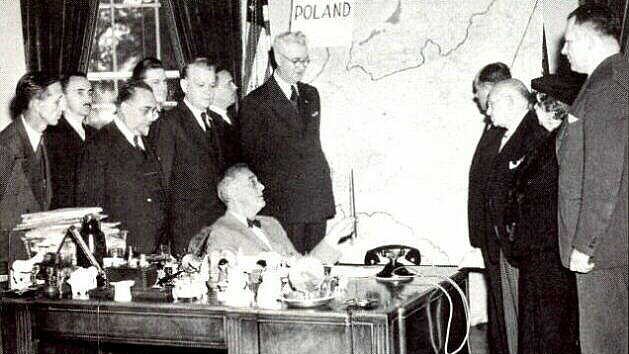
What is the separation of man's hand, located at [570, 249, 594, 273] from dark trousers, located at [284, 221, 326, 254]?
2.99m

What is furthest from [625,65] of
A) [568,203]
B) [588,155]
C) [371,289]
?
[371,289]

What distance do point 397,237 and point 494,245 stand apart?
1.68 m

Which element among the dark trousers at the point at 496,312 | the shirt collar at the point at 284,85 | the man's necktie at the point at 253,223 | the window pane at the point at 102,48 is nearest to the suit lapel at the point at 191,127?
the shirt collar at the point at 284,85

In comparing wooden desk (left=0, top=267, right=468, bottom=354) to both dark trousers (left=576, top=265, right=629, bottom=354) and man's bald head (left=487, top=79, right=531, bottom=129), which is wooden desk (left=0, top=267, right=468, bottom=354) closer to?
dark trousers (left=576, top=265, right=629, bottom=354)

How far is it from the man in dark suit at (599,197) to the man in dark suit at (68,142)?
3663mm

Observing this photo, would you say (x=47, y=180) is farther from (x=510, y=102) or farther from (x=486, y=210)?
(x=510, y=102)

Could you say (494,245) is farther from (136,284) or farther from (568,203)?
(136,284)

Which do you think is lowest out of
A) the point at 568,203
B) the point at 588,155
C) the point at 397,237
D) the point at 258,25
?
the point at 397,237

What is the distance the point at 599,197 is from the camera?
9.18 feet

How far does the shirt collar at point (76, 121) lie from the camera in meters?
5.30

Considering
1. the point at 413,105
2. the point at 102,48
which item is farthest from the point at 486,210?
the point at 102,48

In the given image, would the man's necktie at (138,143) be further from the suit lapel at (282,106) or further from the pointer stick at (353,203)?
the pointer stick at (353,203)

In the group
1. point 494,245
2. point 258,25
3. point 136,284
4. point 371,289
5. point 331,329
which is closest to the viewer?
point 331,329

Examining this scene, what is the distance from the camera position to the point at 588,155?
2.86 metres
